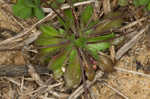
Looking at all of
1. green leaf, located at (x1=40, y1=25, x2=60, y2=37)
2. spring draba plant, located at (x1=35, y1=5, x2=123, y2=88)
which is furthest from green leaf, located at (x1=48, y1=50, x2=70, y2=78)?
green leaf, located at (x1=40, y1=25, x2=60, y2=37)

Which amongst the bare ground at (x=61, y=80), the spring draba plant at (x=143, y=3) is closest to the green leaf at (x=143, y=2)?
the spring draba plant at (x=143, y=3)

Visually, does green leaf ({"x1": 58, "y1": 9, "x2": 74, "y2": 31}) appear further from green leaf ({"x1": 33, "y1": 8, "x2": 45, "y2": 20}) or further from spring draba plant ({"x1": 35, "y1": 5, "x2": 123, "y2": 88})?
green leaf ({"x1": 33, "y1": 8, "x2": 45, "y2": 20})

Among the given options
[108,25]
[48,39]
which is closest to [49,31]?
[48,39]

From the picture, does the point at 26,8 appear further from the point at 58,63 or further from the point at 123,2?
the point at 123,2

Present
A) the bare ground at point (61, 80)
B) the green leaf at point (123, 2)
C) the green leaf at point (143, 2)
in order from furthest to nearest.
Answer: the green leaf at point (123, 2)
the bare ground at point (61, 80)
the green leaf at point (143, 2)

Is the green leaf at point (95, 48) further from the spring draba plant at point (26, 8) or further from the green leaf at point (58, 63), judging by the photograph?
the spring draba plant at point (26, 8)

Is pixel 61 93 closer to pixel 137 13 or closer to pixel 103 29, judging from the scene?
pixel 103 29
